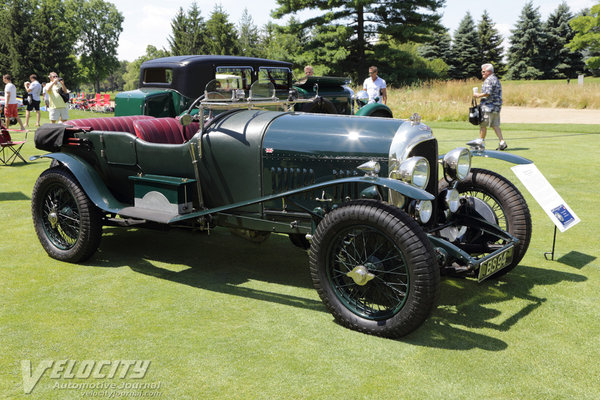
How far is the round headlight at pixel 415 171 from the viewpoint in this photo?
11.1ft

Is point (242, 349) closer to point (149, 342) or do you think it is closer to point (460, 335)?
point (149, 342)

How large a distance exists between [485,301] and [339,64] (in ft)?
112

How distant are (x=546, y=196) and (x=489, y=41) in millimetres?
51150

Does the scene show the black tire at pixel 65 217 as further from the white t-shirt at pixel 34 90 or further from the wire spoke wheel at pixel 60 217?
the white t-shirt at pixel 34 90

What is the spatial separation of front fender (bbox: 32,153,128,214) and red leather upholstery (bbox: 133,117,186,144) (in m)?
0.56

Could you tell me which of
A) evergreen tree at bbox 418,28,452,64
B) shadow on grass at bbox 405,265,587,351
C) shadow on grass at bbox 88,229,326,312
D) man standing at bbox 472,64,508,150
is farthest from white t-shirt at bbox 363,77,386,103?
evergreen tree at bbox 418,28,452,64

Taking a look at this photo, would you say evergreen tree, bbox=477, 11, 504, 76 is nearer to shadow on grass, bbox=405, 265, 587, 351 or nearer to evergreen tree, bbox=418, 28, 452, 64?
evergreen tree, bbox=418, 28, 452, 64

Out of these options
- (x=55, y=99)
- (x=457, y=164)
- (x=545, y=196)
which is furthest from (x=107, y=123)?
(x=55, y=99)

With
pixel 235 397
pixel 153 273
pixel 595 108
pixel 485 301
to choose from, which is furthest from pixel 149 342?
pixel 595 108

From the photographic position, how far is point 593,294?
3865 millimetres

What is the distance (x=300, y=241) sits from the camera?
4.95 meters

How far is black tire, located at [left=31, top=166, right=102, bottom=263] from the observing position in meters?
4.53

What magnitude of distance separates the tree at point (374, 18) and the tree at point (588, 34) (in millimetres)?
16360

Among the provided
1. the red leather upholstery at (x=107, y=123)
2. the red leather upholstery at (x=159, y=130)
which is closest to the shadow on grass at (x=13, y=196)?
the red leather upholstery at (x=107, y=123)
